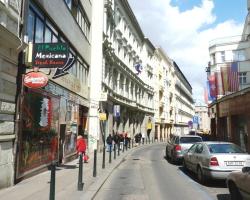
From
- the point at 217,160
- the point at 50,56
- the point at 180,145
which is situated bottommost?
the point at 217,160

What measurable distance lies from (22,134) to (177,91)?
86110 millimetres

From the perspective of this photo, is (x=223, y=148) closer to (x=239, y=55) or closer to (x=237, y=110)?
(x=237, y=110)

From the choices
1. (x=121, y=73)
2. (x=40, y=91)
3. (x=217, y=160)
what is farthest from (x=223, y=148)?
(x=121, y=73)

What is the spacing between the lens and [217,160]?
40.7ft

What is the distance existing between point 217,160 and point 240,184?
4.37m

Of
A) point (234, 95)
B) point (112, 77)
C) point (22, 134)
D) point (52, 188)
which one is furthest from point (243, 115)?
point (52, 188)

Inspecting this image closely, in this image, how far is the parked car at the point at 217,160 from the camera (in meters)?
12.3

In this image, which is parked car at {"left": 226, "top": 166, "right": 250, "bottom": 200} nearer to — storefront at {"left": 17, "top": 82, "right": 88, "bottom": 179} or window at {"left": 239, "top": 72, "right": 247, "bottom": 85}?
storefront at {"left": 17, "top": 82, "right": 88, "bottom": 179}

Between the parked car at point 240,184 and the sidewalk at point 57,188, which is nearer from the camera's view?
the parked car at point 240,184

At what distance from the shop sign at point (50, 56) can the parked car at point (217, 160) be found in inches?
219

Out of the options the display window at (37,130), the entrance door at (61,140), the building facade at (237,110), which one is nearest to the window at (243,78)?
the building facade at (237,110)

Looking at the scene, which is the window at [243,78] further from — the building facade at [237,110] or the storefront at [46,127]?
the storefront at [46,127]

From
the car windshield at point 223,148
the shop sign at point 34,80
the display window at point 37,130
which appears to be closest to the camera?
the shop sign at point 34,80

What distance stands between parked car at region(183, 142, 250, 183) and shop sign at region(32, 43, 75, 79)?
5561 mm
